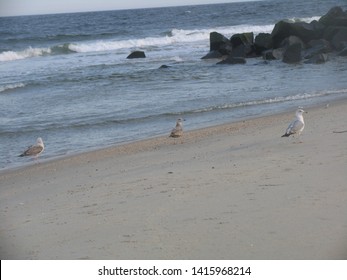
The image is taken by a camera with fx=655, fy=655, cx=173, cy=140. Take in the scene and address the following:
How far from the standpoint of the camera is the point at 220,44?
92.6ft

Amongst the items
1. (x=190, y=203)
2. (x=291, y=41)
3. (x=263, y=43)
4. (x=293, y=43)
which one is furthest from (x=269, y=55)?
(x=190, y=203)

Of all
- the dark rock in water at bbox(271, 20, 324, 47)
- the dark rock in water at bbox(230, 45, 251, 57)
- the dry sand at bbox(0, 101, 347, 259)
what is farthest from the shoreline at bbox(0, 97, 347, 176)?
the dark rock in water at bbox(230, 45, 251, 57)

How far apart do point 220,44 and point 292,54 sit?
6263mm

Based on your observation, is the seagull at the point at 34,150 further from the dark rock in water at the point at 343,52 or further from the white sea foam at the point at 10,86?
the dark rock in water at the point at 343,52

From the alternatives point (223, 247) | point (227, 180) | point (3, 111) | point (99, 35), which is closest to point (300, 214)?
point (223, 247)

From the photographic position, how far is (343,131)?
8.63 meters

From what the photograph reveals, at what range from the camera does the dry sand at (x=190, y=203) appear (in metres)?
4.60

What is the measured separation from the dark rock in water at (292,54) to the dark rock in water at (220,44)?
199 inches

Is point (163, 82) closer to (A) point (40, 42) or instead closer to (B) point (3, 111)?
(B) point (3, 111)

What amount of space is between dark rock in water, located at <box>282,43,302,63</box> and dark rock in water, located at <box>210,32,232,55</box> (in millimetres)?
5052

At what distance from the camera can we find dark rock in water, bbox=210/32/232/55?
90.8 ft

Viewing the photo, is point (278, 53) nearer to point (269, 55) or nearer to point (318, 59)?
point (269, 55)

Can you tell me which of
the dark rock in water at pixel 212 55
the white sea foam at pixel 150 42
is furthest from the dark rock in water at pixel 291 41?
the white sea foam at pixel 150 42

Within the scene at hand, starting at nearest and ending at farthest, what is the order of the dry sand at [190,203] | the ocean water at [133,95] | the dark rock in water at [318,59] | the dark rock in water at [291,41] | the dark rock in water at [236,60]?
the dry sand at [190,203] < the ocean water at [133,95] < the dark rock in water at [318,59] < the dark rock in water at [236,60] < the dark rock in water at [291,41]
